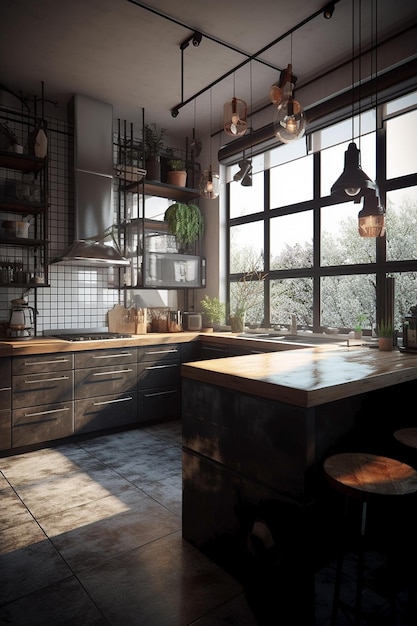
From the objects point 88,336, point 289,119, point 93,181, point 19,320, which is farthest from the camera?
point 93,181

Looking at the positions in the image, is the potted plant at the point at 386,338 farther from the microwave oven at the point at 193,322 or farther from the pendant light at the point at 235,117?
the microwave oven at the point at 193,322

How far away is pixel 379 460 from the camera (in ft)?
5.78

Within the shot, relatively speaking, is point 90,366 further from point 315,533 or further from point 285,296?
point 315,533

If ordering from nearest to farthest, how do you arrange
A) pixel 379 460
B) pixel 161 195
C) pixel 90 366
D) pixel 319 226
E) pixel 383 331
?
pixel 379 460 → pixel 383 331 → pixel 90 366 → pixel 319 226 → pixel 161 195

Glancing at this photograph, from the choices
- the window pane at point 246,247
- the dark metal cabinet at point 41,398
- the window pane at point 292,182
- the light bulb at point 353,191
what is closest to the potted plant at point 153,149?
the window pane at point 246,247

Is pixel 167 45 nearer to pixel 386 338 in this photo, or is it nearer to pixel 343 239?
pixel 343 239

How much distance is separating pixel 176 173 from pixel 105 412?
2778 mm

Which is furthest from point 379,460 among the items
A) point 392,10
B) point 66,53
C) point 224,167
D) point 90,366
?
point 224,167

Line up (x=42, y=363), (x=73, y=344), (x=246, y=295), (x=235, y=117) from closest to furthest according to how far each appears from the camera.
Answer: (x=235, y=117), (x=42, y=363), (x=73, y=344), (x=246, y=295)

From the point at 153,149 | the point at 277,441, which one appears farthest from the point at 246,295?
the point at 277,441

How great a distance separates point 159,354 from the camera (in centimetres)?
441

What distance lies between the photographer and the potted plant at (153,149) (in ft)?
15.9

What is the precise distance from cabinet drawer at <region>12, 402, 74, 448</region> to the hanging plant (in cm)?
228

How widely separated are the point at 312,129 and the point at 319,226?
0.93 meters
